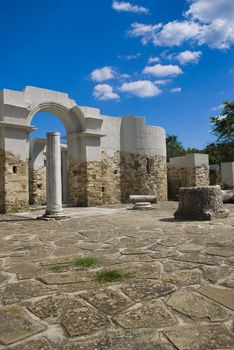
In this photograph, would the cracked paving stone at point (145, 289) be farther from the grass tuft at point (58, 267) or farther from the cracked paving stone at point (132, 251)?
the cracked paving stone at point (132, 251)

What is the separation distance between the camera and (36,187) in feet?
53.1

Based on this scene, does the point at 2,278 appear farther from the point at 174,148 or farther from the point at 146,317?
the point at 174,148

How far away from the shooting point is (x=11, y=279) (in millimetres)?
3330

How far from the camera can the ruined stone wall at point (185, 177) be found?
1830 cm

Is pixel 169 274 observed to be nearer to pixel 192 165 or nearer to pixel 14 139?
pixel 14 139

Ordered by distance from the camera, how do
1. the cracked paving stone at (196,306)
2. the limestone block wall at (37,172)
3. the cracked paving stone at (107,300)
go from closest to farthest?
the cracked paving stone at (196,306), the cracked paving stone at (107,300), the limestone block wall at (37,172)

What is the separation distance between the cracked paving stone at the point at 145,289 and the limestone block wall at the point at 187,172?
51.6 ft

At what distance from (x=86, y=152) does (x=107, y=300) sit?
1145 cm

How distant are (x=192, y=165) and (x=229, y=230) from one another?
12.7 meters

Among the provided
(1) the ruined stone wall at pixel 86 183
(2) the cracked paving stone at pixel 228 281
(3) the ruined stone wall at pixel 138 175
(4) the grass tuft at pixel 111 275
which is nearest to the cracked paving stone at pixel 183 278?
(2) the cracked paving stone at pixel 228 281

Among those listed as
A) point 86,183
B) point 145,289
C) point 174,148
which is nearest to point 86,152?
point 86,183

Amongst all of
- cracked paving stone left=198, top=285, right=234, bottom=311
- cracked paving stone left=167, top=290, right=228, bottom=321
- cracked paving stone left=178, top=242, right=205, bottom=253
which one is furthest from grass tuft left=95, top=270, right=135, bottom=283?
cracked paving stone left=178, top=242, right=205, bottom=253

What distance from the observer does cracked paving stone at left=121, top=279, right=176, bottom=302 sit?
8.97 feet

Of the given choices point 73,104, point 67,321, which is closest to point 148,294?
point 67,321
